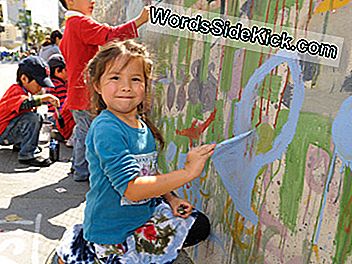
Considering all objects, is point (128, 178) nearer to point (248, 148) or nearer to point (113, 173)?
point (113, 173)

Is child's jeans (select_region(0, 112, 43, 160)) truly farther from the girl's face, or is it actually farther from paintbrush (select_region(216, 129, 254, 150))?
paintbrush (select_region(216, 129, 254, 150))

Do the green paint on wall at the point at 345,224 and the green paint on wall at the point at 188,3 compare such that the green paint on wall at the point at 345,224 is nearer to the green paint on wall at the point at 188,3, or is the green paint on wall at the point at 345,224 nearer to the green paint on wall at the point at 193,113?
the green paint on wall at the point at 193,113

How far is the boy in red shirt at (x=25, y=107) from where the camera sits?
4.24 m

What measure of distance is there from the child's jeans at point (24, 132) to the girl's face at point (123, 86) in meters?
2.63

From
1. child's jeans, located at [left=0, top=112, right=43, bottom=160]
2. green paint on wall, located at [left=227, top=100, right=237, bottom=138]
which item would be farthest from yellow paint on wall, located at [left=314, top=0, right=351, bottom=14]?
child's jeans, located at [left=0, top=112, right=43, bottom=160]

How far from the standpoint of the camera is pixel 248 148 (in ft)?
6.22

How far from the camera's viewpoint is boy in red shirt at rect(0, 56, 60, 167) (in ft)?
13.9

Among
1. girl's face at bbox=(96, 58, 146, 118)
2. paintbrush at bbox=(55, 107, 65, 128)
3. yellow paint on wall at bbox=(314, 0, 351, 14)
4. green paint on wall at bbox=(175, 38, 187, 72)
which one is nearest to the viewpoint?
yellow paint on wall at bbox=(314, 0, 351, 14)

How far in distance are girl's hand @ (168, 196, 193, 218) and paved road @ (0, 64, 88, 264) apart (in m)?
0.92

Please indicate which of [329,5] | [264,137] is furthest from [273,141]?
[329,5]

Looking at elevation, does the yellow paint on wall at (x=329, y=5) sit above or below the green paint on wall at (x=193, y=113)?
above

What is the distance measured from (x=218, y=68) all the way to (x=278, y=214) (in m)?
0.79

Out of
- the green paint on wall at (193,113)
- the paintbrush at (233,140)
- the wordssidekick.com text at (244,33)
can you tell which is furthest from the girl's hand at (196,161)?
the green paint on wall at (193,113)

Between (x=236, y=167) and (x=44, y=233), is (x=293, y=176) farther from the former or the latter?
(x=44, y=233)
